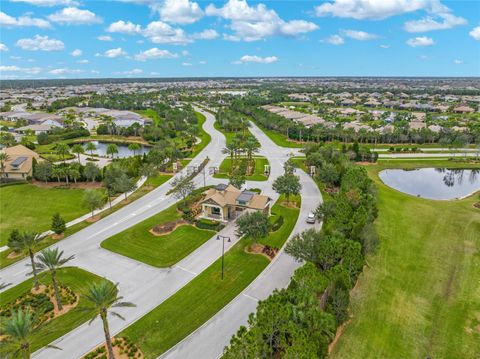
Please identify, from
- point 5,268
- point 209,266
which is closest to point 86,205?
point 5,268

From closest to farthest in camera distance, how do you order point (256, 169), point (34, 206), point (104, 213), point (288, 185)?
point (104, 213) < point (288, 185) < point (34, 206) < point (256, 169)

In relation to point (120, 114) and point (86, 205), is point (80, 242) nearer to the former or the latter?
point (86, 205)

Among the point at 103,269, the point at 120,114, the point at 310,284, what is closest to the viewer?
the point at 310,284

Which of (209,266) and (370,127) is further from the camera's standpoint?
(370,127)

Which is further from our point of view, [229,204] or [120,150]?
[120,150]

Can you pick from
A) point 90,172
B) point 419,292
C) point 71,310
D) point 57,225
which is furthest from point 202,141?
point 419,292

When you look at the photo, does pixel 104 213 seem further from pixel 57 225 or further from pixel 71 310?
pixel 71 310
